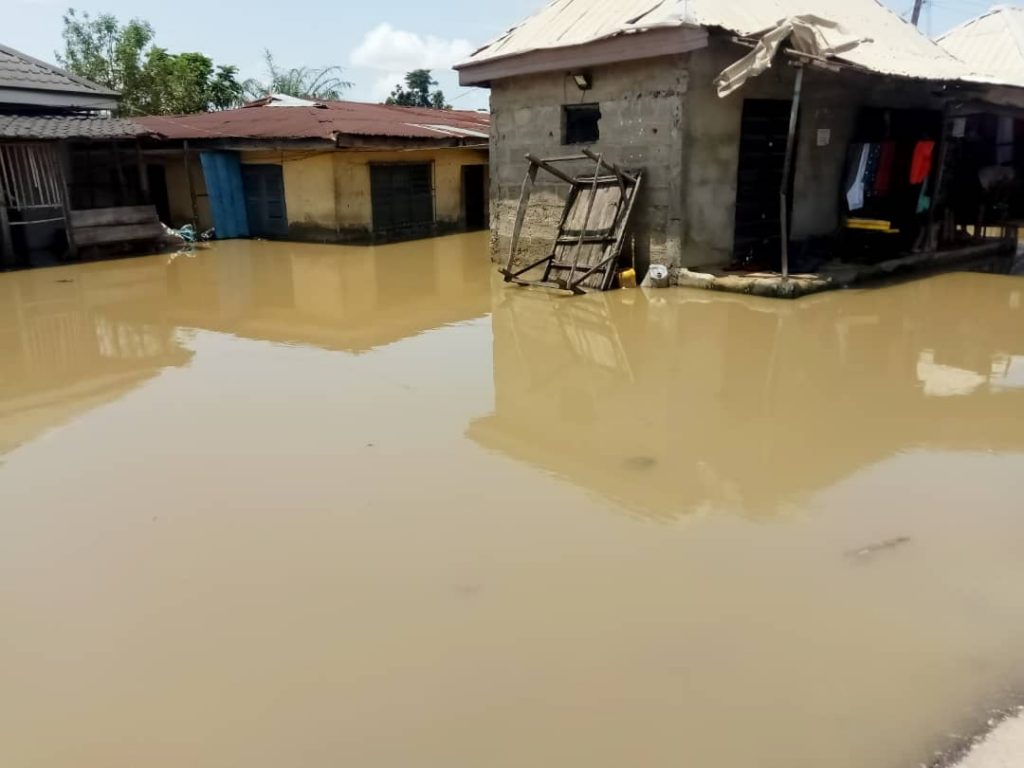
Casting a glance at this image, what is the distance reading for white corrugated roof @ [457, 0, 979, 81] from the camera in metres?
9.55

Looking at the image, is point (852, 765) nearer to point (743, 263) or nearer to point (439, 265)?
point (743, 263)

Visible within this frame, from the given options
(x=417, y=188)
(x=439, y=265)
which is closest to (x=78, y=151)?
(x=417, y=188)

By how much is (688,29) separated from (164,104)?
23838 millimetres

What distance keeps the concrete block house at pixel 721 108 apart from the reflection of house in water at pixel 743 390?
6.14 ft

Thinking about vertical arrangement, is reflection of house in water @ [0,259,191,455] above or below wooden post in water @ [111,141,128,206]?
below

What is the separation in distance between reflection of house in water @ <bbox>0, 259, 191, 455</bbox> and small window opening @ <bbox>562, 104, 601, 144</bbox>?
6.11 metres

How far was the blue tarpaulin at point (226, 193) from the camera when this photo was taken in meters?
16.8

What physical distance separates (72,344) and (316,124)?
29.3ft

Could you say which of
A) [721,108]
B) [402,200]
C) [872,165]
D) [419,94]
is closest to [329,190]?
[402,200]

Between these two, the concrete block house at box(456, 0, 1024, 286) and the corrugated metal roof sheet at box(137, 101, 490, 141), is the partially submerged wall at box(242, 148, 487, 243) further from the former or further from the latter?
the concrete block house at box(456, 0, 1024, 286)

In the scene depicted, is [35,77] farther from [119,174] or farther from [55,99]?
[119,174]

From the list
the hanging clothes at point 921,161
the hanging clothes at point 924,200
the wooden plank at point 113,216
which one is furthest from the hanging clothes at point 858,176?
the wooden plank at point 113,216

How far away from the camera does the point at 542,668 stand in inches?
114

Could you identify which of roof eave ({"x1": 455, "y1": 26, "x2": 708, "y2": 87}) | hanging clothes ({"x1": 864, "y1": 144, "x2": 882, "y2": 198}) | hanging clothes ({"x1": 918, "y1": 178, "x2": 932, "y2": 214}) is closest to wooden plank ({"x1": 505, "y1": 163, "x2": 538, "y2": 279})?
roof eave ({"x1": 455, "y1": 26, "x2": 708, "y2": 87})
